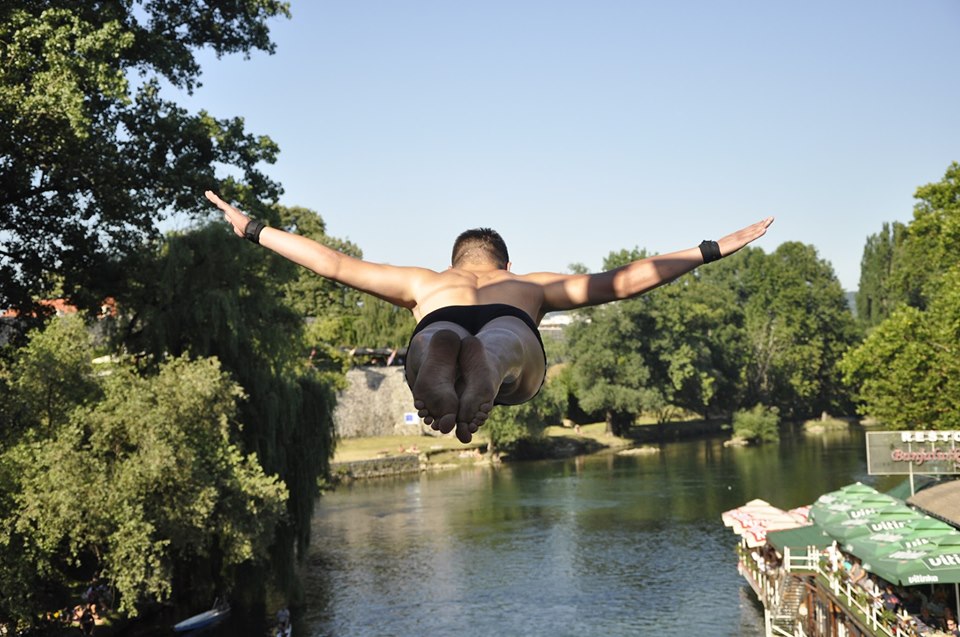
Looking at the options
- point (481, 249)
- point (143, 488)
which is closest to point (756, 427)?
point (143, 488)

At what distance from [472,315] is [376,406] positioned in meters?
69.5

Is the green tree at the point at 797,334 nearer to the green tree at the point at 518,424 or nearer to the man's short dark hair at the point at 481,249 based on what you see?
the green tree at the point at 518,424

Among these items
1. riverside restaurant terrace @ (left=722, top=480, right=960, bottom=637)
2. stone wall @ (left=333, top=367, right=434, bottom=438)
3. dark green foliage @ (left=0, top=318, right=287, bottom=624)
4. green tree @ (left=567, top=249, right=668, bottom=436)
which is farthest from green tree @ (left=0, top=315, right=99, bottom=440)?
green tree @ (left=567, top=249, right=668, bottom=436)

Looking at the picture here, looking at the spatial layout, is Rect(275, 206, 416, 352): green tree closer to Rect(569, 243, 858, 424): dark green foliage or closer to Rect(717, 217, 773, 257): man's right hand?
Rect(569, 243, 858, 424): dark green foliage

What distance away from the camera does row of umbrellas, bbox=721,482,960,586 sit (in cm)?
1759

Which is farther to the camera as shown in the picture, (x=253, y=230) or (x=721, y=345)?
(x=721, y=345)

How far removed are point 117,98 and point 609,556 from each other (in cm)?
2627

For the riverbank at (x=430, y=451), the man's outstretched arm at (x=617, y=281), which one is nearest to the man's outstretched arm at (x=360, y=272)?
the man's outstretched arm at (x=617, y=281)

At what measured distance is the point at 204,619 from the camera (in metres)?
26.7

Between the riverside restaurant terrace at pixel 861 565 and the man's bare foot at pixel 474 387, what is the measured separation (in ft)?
49.8

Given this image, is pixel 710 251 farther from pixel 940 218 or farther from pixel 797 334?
pixel 797 334

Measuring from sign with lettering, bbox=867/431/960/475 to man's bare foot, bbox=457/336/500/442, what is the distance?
24861mm

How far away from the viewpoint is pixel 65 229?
19781 mm

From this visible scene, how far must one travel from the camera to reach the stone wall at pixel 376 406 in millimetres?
72125
